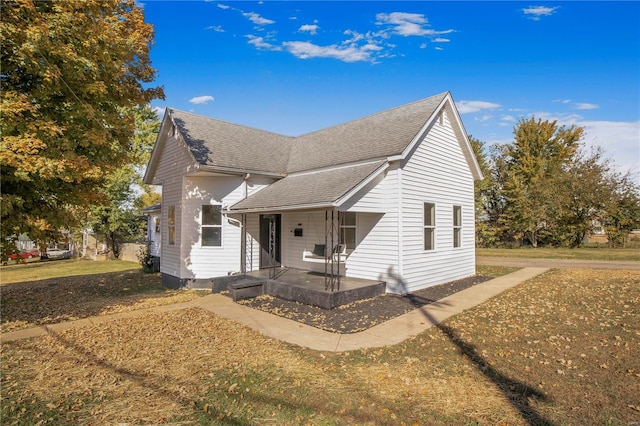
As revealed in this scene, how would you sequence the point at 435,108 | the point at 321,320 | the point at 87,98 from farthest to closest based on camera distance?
the point at 435,108, the point at 321,320, the point at 87,98

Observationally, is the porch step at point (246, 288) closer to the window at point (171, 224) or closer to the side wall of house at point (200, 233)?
the side wall of house at point (200, 233)

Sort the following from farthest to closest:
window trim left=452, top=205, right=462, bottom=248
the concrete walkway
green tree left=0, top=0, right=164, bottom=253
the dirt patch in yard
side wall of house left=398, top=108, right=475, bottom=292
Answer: window trim left=452, top=205, right=462, bottom=248 < side wall of house left=398, top=108, right=475, bottom=292 < the dirt patch in yard < the concrete walkway < green tree left=0, top=0, right=164, bottom=253

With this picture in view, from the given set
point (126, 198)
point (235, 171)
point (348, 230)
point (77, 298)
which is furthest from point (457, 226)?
point (126, 198)

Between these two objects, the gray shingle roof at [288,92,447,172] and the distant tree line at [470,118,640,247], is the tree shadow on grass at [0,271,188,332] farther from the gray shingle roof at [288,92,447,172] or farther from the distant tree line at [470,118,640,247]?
the distant tree line at [470,118,640,247]

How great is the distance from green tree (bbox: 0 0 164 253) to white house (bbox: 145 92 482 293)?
13.8 ft

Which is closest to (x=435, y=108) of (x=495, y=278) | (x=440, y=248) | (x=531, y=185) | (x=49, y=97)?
(x=440, y=248)

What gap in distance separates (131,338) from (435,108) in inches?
438

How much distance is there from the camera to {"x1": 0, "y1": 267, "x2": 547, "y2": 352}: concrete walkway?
264 inches

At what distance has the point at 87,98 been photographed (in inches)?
299

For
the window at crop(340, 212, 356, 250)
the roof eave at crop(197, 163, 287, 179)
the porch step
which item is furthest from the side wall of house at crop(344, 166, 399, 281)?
the roof eave at crop(197, 163, 287, 179)

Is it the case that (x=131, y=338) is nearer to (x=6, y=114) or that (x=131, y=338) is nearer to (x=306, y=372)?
(x=306, y=372)

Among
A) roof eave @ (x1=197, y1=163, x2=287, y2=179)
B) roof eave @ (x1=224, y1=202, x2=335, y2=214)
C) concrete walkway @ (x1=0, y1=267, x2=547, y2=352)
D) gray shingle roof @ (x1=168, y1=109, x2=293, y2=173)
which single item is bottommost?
concrete walkway @ (x1=0, y1=267, x2=547, y2=352)

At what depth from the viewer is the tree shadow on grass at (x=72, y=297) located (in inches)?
352

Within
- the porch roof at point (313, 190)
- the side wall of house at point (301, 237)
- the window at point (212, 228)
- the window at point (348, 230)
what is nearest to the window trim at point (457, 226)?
the window at point (348, 230)
